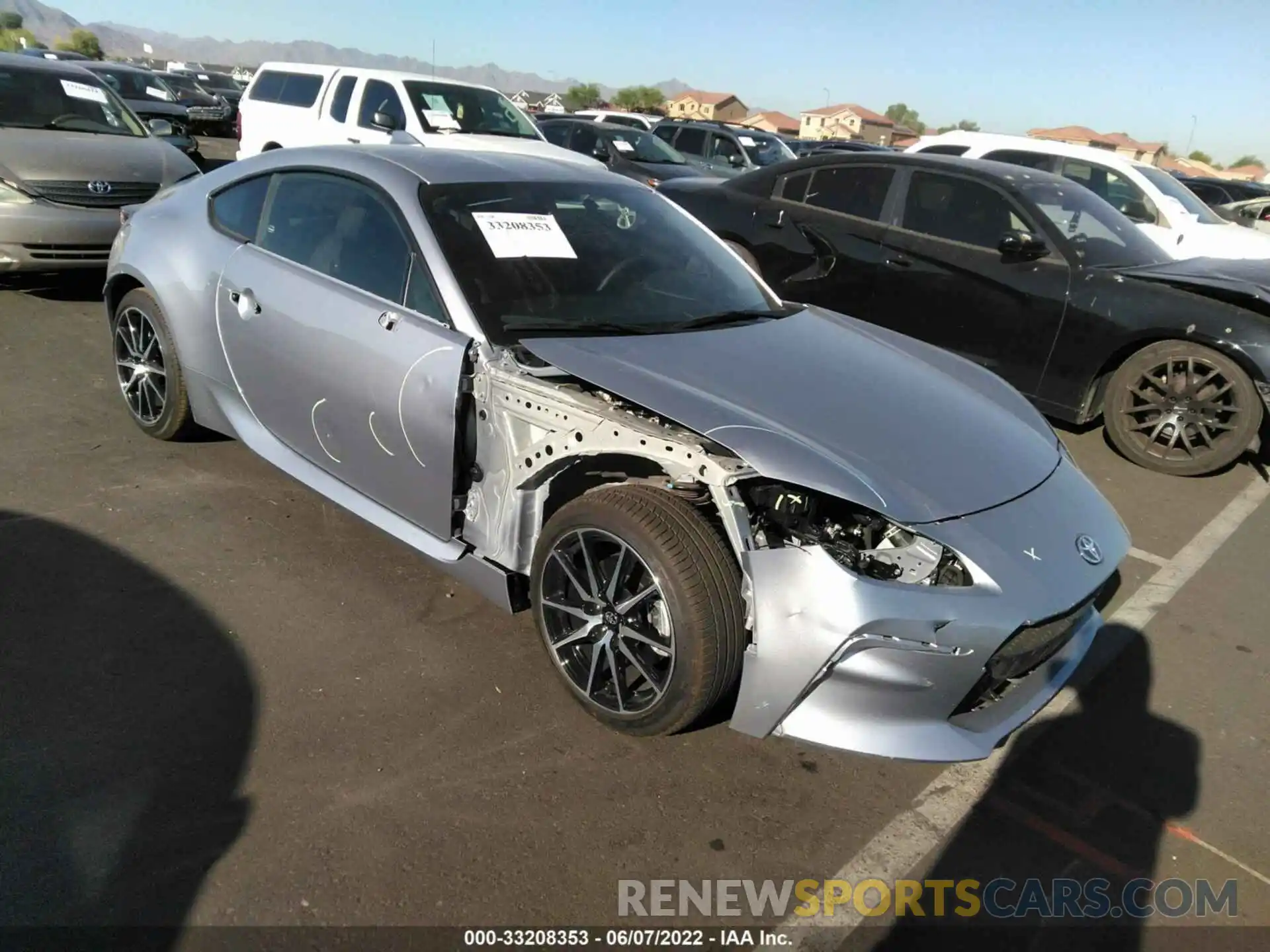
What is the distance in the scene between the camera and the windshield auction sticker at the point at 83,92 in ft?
24.4

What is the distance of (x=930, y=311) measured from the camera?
5941 millimetres

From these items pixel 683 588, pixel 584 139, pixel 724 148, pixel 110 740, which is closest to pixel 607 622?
pixel 683 588

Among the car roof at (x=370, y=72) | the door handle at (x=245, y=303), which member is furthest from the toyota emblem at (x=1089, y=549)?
the car roof at (x=370, y=72)

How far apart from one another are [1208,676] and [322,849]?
10.3ft

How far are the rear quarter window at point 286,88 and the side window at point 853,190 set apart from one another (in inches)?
266

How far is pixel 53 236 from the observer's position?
20.3ft

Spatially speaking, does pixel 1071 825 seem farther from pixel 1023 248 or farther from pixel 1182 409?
pixel 1023 248

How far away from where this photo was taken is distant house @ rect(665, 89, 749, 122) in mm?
76531

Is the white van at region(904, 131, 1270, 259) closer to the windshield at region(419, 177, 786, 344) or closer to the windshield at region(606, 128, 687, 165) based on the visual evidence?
the windshield at region(606, 128, 687, 165)

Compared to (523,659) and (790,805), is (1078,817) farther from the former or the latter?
(523,659)

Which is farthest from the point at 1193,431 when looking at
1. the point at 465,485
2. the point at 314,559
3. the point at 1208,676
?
the point at 314,559

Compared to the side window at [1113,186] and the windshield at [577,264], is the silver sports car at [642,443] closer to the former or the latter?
the windshield at [577,264]

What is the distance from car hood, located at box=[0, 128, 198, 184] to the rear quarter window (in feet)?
11.7

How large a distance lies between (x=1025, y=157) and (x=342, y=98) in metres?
7.69
